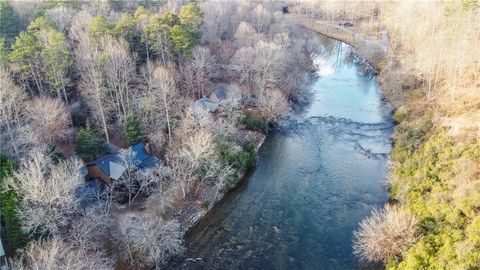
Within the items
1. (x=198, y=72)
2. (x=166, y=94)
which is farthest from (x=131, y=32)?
(x=166, y=94)

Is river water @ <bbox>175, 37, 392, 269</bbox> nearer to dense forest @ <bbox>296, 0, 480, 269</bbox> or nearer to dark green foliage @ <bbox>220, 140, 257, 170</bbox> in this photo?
dark green foliage @ <bbox>220, 140, 257, 170</bbox>

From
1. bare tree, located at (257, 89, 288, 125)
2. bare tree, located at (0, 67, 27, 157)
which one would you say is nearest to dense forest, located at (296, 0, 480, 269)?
bare tree, located at (257, 89, 288, 125)

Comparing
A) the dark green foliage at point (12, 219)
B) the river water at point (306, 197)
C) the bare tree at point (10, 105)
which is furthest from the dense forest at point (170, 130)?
the river water at point (306, 197)

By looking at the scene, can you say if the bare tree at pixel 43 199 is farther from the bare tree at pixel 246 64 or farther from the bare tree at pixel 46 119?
the bare tree at pixel 246 64

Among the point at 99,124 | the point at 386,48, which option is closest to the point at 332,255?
the point at 99,124

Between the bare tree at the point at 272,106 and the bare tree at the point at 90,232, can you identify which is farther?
the bare tree at the point at 272,106
